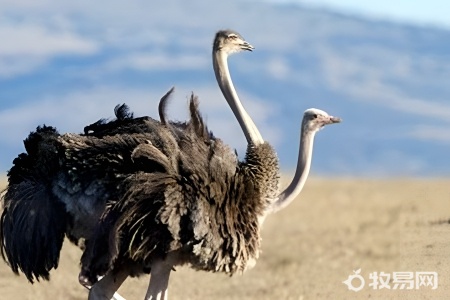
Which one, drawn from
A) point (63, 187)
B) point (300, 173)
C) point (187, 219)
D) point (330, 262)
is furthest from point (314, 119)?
point (330, 262)

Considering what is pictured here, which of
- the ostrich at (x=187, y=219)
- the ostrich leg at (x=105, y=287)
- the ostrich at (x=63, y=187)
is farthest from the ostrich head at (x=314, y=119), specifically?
the ostrich leg at (x=105, y=287)

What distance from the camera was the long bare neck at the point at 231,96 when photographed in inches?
367

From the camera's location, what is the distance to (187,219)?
8.72 metres

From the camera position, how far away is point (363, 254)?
15.5 m

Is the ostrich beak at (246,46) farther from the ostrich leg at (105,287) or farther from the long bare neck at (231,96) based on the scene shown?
the ostrich leg at (105,287)

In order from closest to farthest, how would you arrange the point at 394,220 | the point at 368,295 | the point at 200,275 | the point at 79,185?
1. the point at 79,185
2. the point at 368,295
3. the point at 200,275
4. the point at 394,220

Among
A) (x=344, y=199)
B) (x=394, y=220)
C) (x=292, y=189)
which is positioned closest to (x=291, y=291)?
(x=292, y=189)

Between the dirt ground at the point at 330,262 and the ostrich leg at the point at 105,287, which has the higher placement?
the dirt ground at the point at 330,262

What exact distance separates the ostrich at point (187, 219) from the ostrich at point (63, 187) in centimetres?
12

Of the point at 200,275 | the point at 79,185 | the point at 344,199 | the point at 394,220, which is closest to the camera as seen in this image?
the point at 79,185

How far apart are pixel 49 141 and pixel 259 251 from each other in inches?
56.2

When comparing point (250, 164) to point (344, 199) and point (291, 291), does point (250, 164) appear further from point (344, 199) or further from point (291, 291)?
Result: point (344, 199)

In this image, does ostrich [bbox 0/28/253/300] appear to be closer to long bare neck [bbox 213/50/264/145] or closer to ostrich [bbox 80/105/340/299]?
ostrich [bbox 80/105/340/299]

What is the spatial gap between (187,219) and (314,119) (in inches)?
48.6
